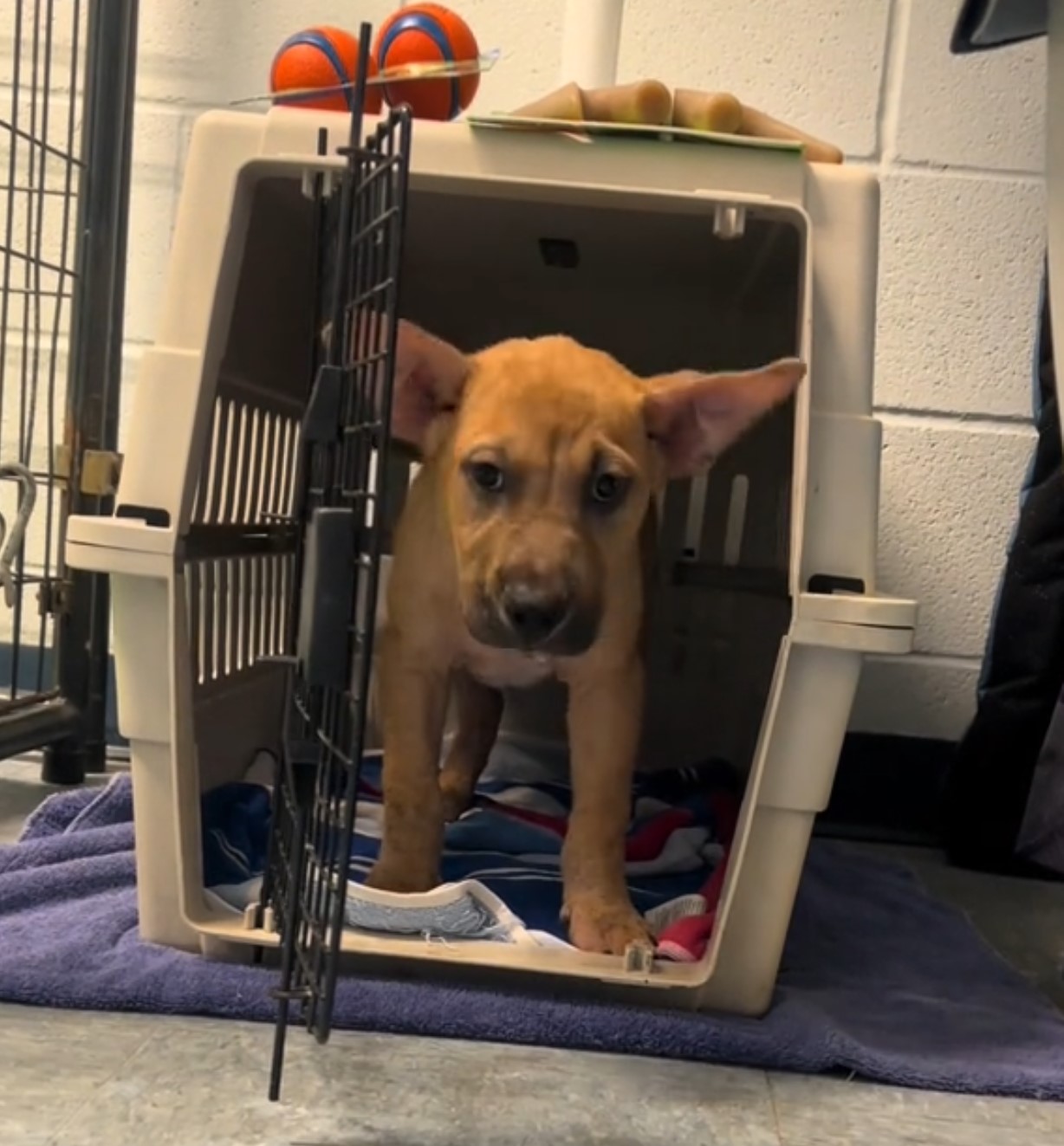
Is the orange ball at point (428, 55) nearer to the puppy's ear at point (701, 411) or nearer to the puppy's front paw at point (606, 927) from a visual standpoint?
the puppy's ear at point (701, 411)

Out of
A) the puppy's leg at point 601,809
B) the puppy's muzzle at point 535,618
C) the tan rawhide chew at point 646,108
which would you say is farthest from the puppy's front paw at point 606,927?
the tan rawhide chew at point 646,108

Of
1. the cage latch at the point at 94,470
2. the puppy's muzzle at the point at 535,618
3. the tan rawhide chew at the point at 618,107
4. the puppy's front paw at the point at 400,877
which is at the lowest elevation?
the puppy's front paw at the point at 400,877

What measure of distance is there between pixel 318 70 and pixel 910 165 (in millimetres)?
920

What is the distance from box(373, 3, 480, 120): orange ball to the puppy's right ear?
30 centimetres

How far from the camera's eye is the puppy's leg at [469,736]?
1.59 m

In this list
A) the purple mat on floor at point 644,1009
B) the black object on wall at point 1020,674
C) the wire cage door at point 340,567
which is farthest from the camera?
the black object on wall at point 1020,674

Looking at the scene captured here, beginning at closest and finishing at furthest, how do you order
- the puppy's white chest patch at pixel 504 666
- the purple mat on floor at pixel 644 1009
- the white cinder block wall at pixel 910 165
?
the purple mat on floor at pixel 644 1009 < the puppy's white chest patch at pixel 504 666 < the white cinder block wall at pixel 910 165

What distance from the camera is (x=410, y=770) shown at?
123 centimetres

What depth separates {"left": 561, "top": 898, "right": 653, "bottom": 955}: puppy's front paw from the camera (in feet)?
3.76

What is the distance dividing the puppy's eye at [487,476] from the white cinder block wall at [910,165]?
96cm

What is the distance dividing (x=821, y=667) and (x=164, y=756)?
533mm

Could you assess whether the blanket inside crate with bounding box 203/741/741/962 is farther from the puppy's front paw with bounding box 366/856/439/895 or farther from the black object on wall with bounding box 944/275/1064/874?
the black object on wall with bounding box 944/275/1064/874

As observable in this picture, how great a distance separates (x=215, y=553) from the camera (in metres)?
1.39

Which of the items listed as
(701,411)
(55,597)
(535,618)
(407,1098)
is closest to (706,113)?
(701,411)
